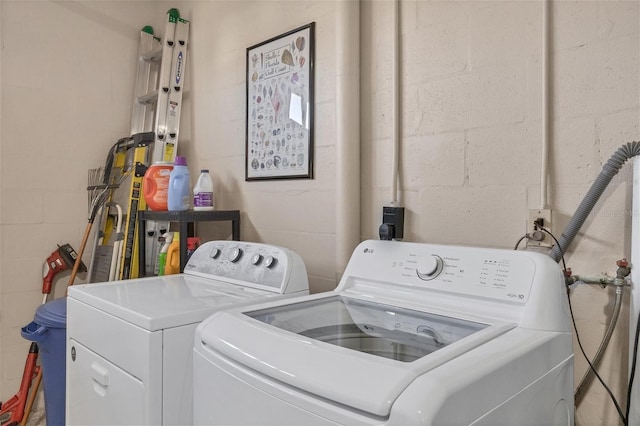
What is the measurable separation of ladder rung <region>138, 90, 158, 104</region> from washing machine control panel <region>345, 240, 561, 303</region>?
182 cm

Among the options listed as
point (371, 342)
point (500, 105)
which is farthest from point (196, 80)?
point (371, 342)

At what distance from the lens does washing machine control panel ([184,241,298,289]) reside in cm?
152

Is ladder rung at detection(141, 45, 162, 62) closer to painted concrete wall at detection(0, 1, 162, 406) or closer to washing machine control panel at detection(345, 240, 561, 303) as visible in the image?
painted concrete wall at detection(0, 1, 162, 406)

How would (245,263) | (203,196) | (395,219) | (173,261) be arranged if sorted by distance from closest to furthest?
(395,219) < (245,263) < (173,261) < (203,196)

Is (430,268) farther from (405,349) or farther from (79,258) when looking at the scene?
(79,258)

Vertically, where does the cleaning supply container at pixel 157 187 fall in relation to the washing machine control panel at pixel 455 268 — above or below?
above

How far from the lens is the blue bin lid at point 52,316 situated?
68.9 inches

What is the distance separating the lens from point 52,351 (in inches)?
70.4

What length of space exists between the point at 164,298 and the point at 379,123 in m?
1.01

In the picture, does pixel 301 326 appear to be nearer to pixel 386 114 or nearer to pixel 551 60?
pixel 386 114

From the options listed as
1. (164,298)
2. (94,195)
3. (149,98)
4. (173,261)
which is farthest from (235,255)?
(149,98)

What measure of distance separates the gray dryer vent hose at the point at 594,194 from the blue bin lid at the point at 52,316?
5.88 ft

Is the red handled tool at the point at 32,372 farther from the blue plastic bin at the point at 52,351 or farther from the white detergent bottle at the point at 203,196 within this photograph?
the white detergent bottle at the point at 203,196

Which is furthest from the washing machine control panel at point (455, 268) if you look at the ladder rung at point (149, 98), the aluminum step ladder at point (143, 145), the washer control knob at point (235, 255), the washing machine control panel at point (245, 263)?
the ladder rung at point (149, 98)
